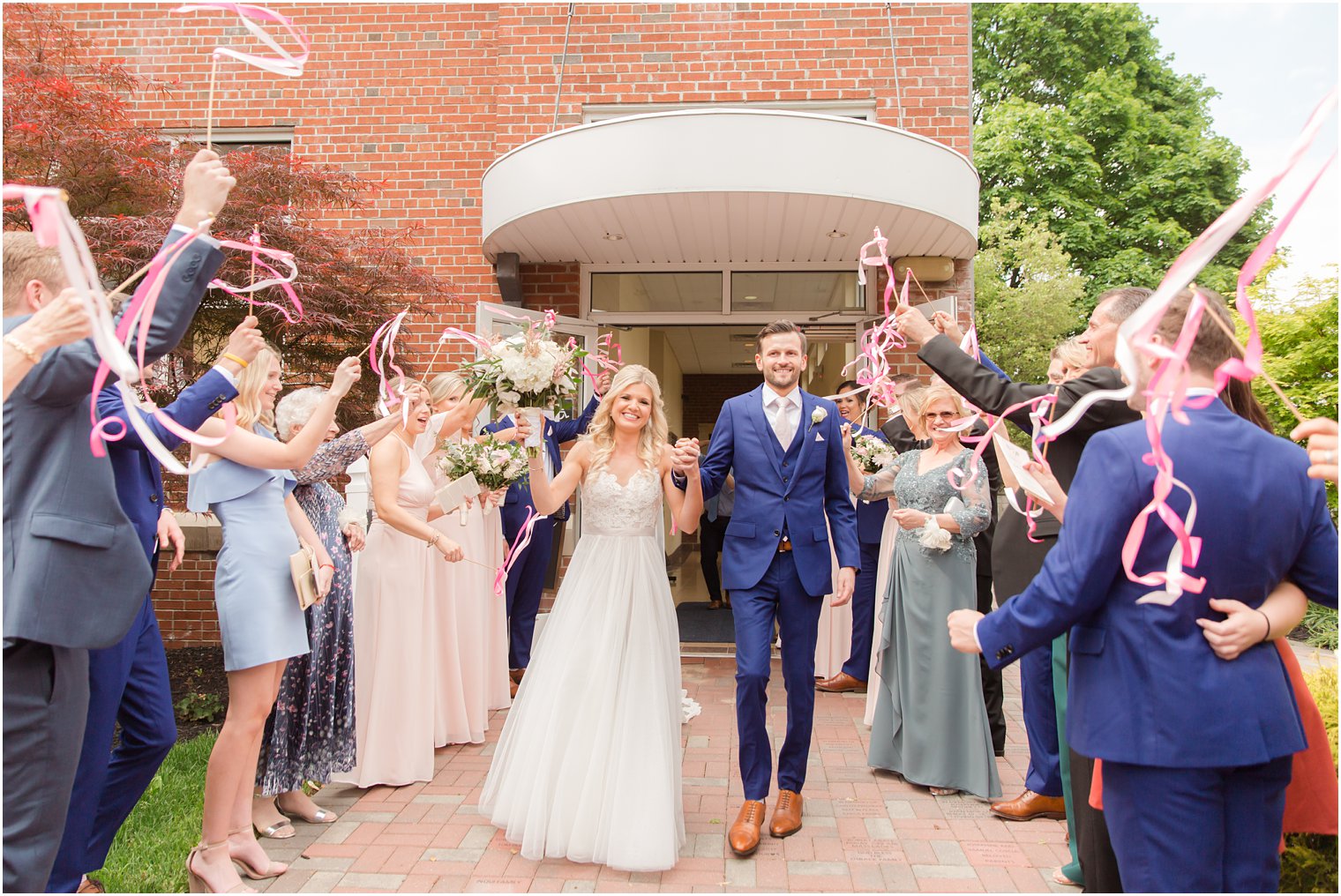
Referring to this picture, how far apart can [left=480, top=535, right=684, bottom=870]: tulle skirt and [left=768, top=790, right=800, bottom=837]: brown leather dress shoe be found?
18.9 inches

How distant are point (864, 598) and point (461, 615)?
9.33 ft

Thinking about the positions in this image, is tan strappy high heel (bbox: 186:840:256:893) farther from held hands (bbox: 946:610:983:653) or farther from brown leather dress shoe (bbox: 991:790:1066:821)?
brown leather dress shoe (bbox: 991:790:1066:821)

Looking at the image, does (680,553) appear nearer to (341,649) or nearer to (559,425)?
(559,425)

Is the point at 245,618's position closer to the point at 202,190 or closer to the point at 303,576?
the point at 303,576

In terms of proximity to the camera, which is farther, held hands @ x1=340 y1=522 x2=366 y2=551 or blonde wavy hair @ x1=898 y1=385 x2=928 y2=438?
blonde wavy hair @ x1=898 y1=385 x2=928 y2=438

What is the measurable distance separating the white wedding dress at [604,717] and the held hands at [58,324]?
230 centimetres

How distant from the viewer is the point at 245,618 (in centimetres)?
339

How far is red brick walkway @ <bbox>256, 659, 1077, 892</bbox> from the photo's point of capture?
3.52 m

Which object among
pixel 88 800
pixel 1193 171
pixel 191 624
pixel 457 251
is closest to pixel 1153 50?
pixel 1193 171

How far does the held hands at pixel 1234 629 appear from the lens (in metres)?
1.98

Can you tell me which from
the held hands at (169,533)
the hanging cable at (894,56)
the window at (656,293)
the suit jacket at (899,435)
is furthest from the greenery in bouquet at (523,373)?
the hanging cable at (894,56)

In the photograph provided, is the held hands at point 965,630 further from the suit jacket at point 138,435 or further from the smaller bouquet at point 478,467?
the smaller bouquet at point 478,467

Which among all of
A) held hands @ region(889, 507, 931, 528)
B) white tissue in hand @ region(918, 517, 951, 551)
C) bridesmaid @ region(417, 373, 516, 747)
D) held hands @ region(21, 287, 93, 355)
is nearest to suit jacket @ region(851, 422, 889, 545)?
held hands @ region(889, 507, 931, 528)

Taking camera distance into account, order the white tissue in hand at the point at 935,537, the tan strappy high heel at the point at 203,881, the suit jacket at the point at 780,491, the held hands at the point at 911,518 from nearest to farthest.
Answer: the tan strappy high heel at the point at 203,881 < the suit jacket at the point at 780,491 < the white tissue in hand at the point at 935,537 < the held hands at the point at 911,518
